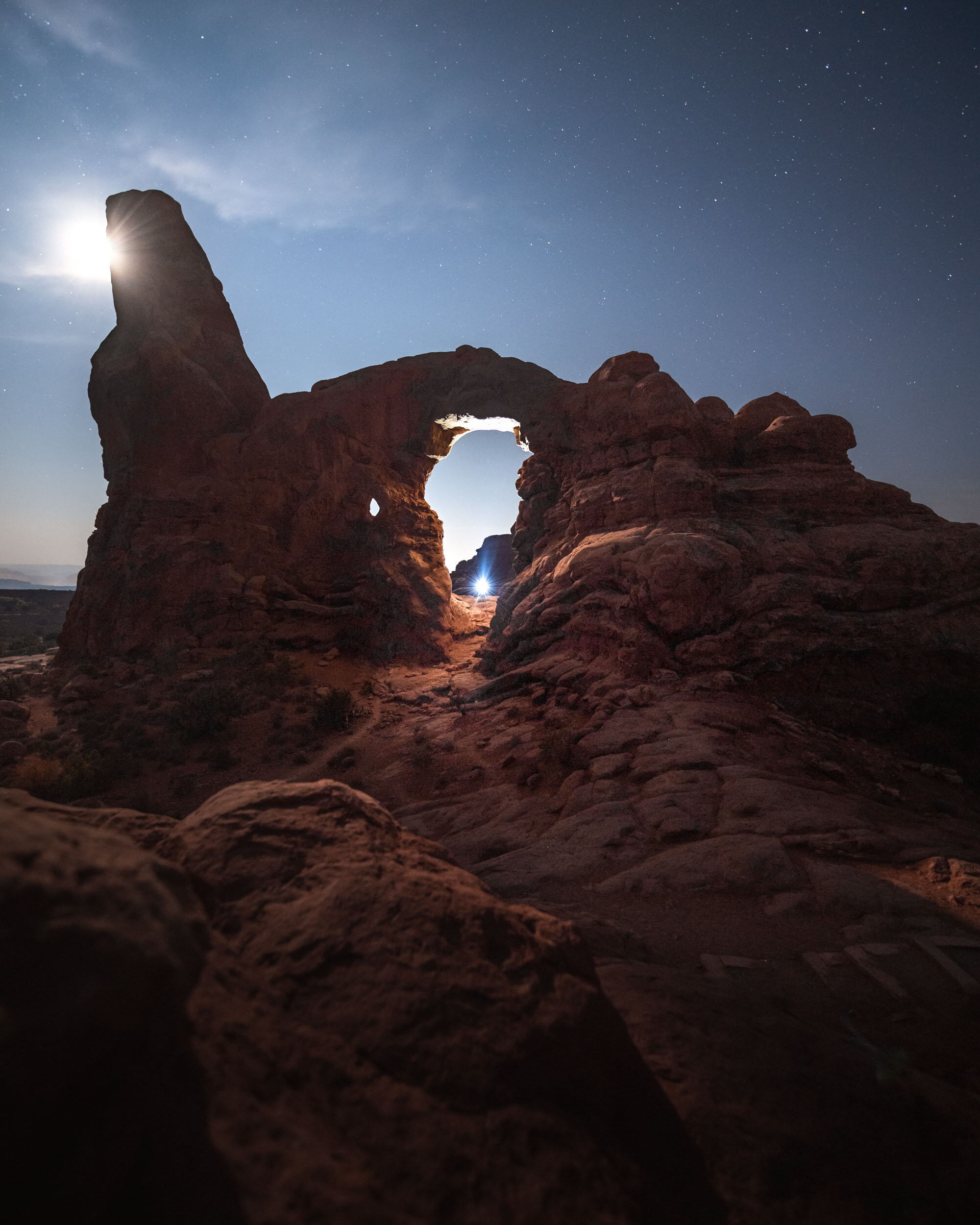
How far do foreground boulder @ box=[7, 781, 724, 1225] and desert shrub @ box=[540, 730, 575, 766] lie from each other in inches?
224

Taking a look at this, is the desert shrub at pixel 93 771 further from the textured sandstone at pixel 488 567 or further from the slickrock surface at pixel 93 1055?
the textured sandstone at pixel 488 567

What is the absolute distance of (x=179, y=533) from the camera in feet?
52.0

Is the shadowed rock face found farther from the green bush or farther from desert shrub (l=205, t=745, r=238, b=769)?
the green bush

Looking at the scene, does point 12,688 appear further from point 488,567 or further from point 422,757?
point 488,567

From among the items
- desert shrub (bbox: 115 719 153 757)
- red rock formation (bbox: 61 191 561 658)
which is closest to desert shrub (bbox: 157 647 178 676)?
red rock formation (bbox: 61 191 561 658)

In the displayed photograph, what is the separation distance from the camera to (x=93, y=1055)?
51.9 inches

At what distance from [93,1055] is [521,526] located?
15507mm

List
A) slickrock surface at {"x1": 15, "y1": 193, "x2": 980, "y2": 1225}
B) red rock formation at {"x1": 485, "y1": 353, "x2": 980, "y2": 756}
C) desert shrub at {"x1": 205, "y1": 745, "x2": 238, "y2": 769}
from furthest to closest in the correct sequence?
desert shrub at {"x1": 205, "y1": 745, "x2": 238, "y2": 769}
red rock formation at {"x1": 485, "y1": 353, "x2": 980, "y2": 756}
slickrock surface at {"x1": 15, "y1": 193, "x2": 980, "y2": 1225}

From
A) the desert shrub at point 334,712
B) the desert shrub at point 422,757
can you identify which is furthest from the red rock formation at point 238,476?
the desert shrub at point 422,757

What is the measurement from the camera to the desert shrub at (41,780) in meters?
8.27

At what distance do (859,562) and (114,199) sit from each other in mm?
27019

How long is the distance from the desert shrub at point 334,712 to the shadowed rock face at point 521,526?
4046 mm

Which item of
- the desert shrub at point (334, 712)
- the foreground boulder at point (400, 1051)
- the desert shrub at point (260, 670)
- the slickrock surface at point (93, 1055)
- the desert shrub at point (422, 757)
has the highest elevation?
the slickrock surface at point (93, 1055)

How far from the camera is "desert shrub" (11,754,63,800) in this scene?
8.27 meters
